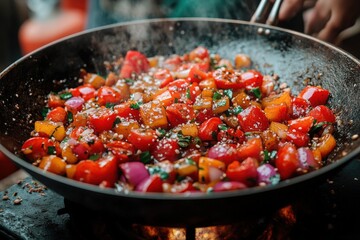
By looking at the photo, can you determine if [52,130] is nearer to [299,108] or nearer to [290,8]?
[299,108]

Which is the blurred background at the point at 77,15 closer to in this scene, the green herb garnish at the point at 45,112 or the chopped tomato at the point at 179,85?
the chopped tomato at the point at 179,85

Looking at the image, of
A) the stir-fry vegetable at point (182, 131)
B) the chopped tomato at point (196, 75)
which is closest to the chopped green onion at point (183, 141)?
the stir-fry vegetable at point (182, 131)

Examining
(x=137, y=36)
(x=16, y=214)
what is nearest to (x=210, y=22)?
(x=137, y=36)

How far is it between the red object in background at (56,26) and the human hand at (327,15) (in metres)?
3.25

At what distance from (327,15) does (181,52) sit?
1.13 meters

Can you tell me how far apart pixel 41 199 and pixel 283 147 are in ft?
4.38

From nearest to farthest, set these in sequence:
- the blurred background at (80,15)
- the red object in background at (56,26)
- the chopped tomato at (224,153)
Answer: the chopped tomato at (224,153) → the blurred background at (80,15) → the red object in background at (56,26)

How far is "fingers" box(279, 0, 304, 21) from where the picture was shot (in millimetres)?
3049

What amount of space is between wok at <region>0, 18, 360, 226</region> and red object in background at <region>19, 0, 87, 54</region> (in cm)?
262

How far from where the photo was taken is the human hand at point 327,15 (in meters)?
3.04

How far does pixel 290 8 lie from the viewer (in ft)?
10.1

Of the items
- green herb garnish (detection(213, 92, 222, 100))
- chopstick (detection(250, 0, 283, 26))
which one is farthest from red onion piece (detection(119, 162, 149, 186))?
chopstick (detection(250, 0, 283, 26))

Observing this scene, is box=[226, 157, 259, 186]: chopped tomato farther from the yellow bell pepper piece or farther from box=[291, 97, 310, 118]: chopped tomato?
the yellow bell pepper piece

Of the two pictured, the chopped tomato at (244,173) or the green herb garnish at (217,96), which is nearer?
the chopped tomato at (244,173)
